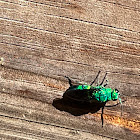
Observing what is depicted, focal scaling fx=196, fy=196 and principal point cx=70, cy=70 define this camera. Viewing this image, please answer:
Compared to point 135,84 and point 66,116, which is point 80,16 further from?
point 66,116

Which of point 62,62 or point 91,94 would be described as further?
point 91,94

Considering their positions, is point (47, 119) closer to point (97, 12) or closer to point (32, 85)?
point (32, 85)

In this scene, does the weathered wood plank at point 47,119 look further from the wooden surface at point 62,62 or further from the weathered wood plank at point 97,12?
the weathered wood plank at point 97,12

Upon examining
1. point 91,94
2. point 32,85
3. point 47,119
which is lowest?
point 47,119

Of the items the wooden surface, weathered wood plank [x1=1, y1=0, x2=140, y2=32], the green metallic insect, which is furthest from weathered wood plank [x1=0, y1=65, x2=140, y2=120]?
weathered wood plank [x1=1, y1=0, x2=140, y2=32]

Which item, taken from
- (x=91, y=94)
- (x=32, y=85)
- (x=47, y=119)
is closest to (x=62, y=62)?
(x=32, y=85)

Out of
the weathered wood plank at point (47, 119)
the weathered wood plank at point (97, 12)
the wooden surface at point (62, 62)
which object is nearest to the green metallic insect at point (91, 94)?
the wooden surface at point (62, 62)

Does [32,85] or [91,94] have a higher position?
[32,85]
